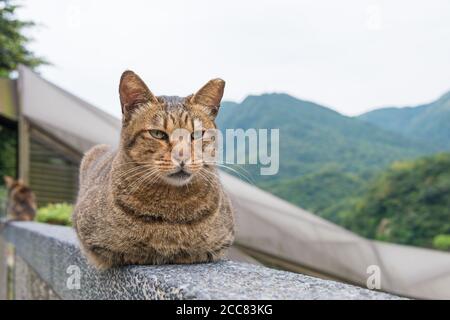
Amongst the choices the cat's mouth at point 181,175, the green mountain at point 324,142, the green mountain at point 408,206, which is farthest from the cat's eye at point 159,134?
the green mountain at point 324,142

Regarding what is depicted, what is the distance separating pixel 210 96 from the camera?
1771mm

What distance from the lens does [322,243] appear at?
6020 millimetres

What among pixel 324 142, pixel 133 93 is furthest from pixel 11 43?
pixel 133 93

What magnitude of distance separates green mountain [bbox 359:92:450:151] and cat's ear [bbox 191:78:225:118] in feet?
52.0

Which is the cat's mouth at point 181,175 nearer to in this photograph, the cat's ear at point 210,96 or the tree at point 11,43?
the cat's ear at point 210,96

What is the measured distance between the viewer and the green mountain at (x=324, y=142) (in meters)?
15.5

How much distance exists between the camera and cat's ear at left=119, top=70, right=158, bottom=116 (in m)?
1.73

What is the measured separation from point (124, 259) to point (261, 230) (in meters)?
3.67

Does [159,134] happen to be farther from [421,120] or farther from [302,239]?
[421,120]

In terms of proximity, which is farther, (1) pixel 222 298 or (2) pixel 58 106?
(2) pixel 58 106

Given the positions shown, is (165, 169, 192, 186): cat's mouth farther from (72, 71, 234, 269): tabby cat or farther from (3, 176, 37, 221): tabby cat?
(3, 176, 37, 221): tabby cat

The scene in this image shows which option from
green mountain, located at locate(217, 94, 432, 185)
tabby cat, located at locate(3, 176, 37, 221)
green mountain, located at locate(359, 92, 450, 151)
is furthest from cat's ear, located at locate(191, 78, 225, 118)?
green mountain, located at locate(359, 92, 450, 151)
